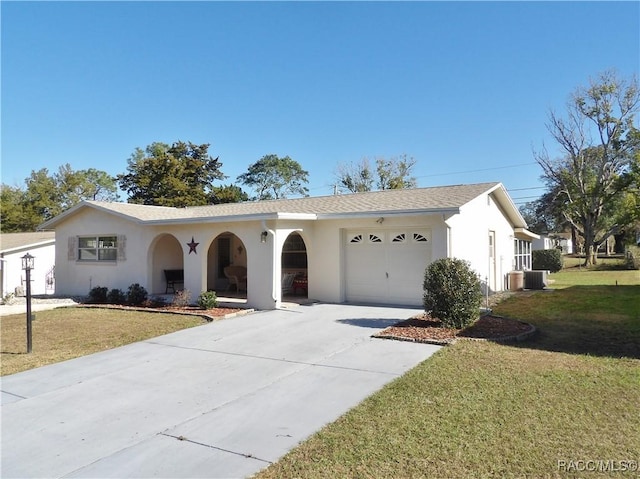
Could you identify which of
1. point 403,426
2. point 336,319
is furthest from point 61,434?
point 336,319

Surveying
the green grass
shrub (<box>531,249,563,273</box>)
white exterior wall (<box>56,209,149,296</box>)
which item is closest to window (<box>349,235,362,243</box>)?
the green grass

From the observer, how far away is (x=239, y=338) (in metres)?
8.98

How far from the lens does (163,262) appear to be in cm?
1619

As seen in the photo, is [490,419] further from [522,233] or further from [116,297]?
[522,233]

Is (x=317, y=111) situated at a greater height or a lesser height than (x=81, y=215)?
greater

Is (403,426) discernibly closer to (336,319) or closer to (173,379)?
(173,379)

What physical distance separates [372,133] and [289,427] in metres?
33.3

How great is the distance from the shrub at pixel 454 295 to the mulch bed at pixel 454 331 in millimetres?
232

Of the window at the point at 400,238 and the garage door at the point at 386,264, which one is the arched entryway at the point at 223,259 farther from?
the window at the point at 400,238

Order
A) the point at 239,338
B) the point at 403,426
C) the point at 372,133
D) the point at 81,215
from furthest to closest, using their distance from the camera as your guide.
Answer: the point at 372,133 → the point at 81,215 → the point at 239,338 → the point at 403,426

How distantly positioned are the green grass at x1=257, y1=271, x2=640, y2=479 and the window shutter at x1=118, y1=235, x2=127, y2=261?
42.9ft

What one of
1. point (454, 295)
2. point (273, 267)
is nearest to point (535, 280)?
point (454, 295)

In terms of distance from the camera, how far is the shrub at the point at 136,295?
1466 centimetres

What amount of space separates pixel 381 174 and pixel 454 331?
37.4 meters
